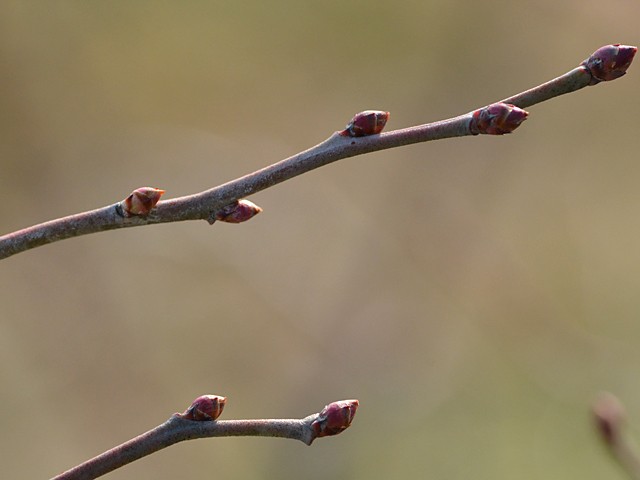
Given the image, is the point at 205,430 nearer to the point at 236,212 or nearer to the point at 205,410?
the point at 205,410

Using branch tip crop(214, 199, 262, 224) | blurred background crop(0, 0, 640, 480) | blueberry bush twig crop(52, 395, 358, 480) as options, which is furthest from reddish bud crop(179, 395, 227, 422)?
blurred background crop(0, 0, 640, 480)

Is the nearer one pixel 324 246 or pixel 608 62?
pixel 608 62

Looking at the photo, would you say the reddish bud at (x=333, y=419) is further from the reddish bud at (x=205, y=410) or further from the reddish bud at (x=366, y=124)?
the reddish bud at (x=366, y=124)

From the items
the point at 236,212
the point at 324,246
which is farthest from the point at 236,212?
the point at 324,246

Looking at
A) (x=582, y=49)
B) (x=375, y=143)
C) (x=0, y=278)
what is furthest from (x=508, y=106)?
(x=582, y=49)

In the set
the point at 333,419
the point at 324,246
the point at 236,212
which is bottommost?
the point at 324,246

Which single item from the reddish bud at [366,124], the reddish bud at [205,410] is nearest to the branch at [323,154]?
the reddish bud at [366,124]

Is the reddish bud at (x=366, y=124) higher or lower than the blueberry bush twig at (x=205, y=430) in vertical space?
higher
